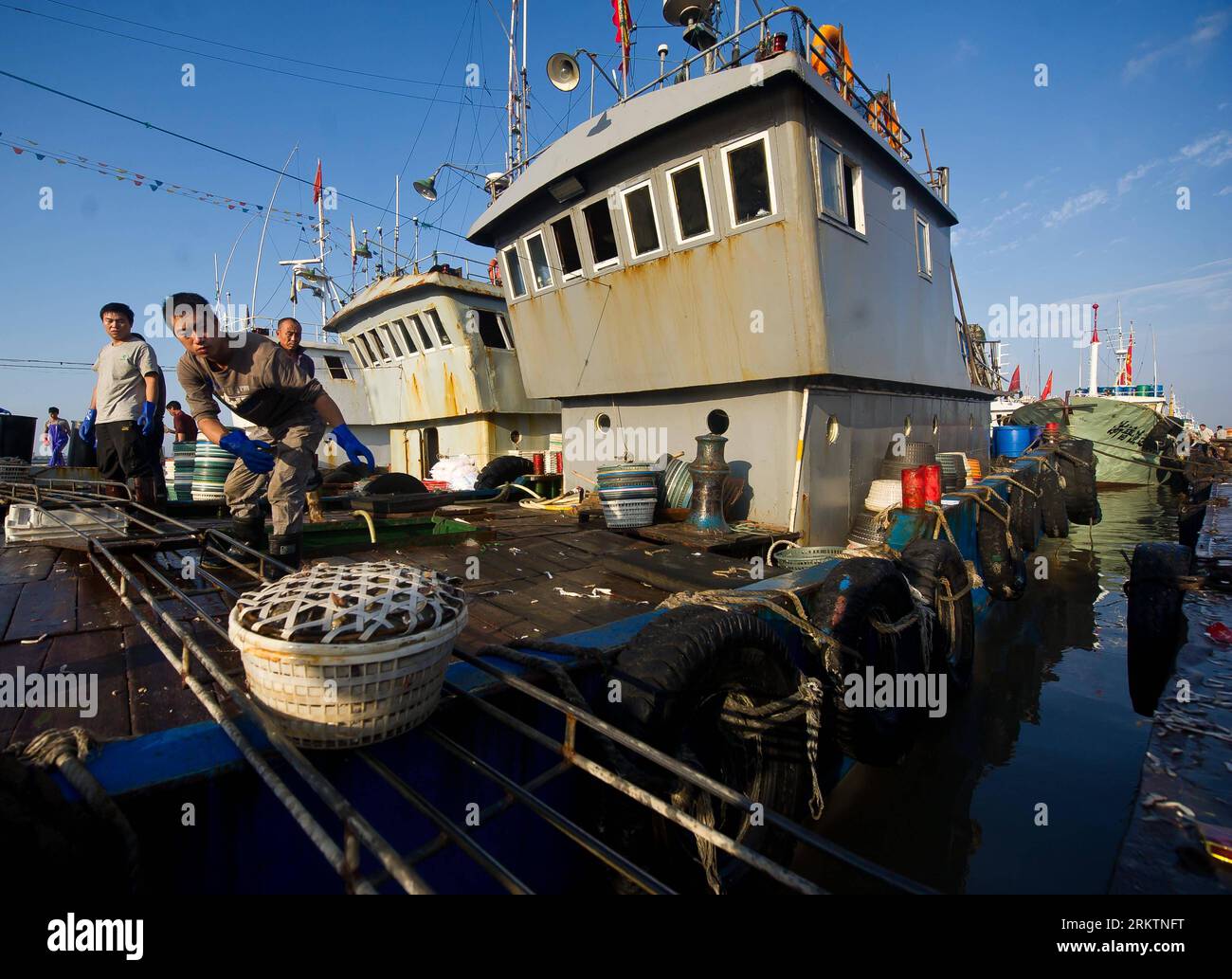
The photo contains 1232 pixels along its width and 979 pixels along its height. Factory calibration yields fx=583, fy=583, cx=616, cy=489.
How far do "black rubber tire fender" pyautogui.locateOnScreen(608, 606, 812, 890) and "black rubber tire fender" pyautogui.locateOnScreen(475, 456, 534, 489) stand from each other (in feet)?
30.5

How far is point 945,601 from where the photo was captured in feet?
20.1

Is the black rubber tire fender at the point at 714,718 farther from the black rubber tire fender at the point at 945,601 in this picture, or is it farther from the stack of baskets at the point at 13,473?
the stack of baskets at the point at 13,473

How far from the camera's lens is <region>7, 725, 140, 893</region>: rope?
5.37 feet

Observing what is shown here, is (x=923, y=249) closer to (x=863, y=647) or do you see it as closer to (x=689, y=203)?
(x=689, y=203)

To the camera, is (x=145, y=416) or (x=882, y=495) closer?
(x=145, y=416)

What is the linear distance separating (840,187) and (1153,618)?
6.32m

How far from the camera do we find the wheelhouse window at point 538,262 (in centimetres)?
1038

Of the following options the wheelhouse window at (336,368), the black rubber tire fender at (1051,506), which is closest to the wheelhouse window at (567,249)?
the black rubber tire fender at (1051,506)

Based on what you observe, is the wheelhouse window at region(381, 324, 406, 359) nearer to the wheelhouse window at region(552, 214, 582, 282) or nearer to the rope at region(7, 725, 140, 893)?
the wheelhouse window at region(552, 214, 582, 282)

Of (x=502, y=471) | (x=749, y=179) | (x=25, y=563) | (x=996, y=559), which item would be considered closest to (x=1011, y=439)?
(x=996, y=559)

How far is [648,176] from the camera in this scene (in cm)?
838

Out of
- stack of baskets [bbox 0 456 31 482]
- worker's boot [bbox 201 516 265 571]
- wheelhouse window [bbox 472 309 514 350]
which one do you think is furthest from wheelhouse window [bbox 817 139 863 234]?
stack of baskets [bbox 0 456 31 482]
